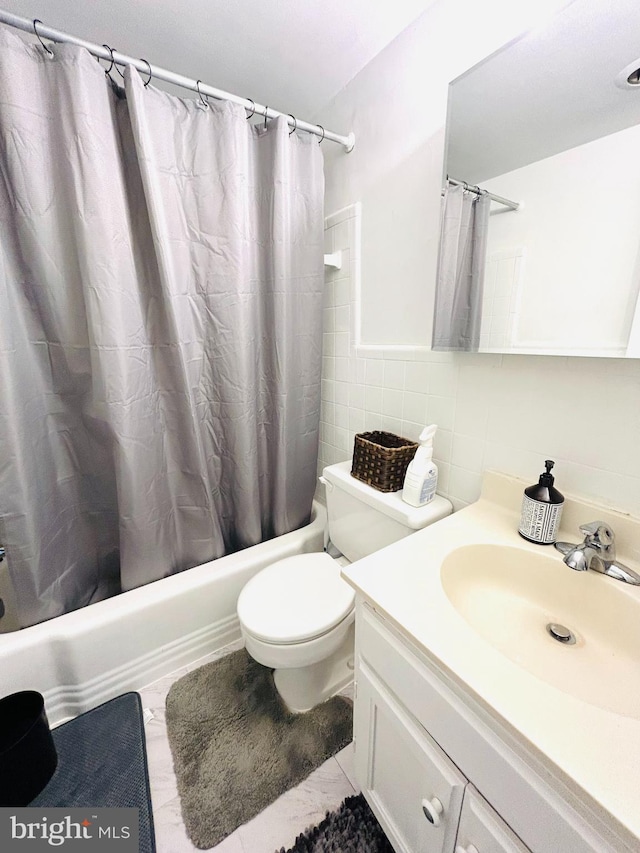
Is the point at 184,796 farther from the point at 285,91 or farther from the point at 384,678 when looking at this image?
the point at 285,91

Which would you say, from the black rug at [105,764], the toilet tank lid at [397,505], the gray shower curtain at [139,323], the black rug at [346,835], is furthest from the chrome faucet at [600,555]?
the black rug at [105,764]

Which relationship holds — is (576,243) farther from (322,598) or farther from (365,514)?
(322,598)

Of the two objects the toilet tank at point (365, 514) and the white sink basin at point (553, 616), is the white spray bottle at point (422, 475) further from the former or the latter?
the white sink basin at point (553, 616)

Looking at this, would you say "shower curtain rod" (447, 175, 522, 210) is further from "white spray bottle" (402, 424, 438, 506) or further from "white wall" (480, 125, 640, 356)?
"white spray bottle" (402, 424, 438, 506)

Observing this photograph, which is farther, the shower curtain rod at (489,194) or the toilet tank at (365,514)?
the toilet tank at (365,514)

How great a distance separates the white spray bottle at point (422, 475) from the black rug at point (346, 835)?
814 mm

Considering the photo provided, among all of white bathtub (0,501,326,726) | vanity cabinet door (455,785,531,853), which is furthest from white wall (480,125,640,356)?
white bathtub (0,501,326,726)

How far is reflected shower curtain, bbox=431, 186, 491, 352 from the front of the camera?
893 millimetres

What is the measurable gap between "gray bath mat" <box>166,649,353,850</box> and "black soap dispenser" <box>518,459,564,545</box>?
88 centimetres

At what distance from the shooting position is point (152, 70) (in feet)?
3.20

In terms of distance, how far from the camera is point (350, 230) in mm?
1315

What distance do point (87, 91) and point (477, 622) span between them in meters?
1.62

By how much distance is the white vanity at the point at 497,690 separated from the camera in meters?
0.41

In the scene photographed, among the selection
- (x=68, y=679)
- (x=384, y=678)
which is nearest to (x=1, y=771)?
(x=68, y=679)
